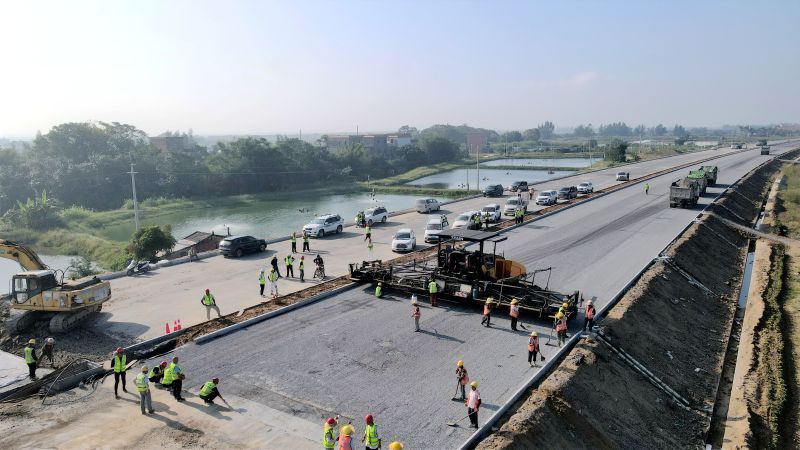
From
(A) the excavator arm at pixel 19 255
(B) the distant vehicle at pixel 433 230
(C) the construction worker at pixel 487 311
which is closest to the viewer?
(C) the construction worker at pixel 487 311

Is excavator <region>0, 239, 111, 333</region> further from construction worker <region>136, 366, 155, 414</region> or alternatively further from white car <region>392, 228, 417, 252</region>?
white car <region>392, 228, 417, 252</region>

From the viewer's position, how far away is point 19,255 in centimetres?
2131

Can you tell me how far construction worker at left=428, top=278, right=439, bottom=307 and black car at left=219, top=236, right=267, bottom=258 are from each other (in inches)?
555

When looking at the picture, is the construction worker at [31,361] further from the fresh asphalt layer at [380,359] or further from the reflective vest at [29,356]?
the fresh asphalt layer at [380,359]

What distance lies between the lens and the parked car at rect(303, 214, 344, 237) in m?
36.0

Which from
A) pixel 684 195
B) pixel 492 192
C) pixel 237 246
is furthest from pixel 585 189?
pixel 237 246

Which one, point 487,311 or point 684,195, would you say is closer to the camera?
point 487,311

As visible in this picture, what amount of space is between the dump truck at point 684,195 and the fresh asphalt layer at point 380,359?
22.9m

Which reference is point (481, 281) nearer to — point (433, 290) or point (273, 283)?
point (433, 290)

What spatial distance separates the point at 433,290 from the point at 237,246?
14798 millimetres

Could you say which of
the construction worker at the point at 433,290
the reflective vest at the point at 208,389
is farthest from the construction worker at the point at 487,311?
the reflective vest at the point at 208,389

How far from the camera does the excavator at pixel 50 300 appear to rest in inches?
758

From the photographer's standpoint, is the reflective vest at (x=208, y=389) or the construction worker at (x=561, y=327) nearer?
the reflective vest at (x=208, y=389)

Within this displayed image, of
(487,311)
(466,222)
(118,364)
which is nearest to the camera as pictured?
(118,364)
